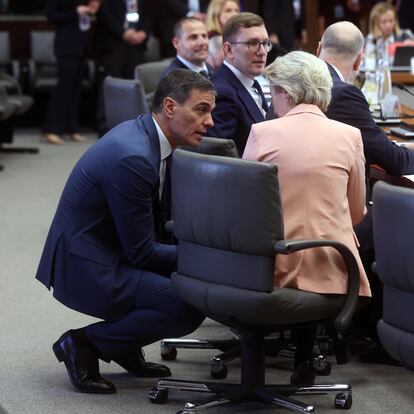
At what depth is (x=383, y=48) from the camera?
8.64 metres

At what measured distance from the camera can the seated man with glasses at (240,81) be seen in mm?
4805

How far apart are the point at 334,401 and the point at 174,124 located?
109cm

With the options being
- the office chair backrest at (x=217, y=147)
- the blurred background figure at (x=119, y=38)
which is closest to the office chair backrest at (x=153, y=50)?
the blurred background figure at (x=119, y=38)

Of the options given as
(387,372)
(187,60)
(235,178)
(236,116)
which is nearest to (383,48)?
(187,60)

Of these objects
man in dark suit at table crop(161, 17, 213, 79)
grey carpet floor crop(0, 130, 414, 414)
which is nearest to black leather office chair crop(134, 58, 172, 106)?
man in dark suit at table crop(161, 17, 213, 79)

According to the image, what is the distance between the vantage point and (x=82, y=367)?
4070 millimetres

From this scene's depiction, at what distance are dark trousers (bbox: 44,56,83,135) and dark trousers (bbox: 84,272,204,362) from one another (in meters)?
6.35

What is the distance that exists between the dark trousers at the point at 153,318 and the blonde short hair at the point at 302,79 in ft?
2.50

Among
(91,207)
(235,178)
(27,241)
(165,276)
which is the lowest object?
(27,241)

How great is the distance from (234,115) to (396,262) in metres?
1.81

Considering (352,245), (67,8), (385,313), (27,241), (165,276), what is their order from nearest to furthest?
(385,313) < (352,245) < (165,276) < (27,241) < (67,8)

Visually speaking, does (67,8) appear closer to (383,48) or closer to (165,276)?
(383,48)

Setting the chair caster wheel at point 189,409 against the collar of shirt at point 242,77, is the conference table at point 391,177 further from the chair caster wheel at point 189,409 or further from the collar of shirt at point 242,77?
the chair caster wheel at point 189,409

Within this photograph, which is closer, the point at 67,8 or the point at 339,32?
the point at 339,32
